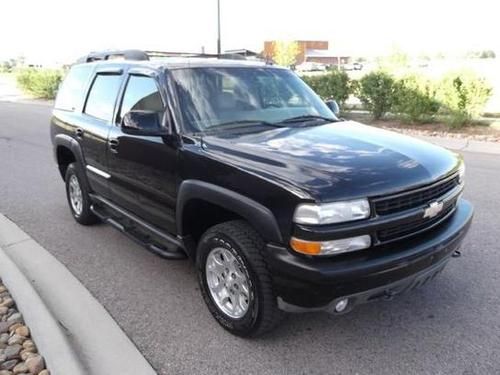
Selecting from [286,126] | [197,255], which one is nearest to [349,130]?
[286,126]

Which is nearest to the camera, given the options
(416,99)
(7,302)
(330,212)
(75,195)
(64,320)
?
(330,212)

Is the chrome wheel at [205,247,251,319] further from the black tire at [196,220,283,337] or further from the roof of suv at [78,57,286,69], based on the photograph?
the roof of suv at [78,57,286,69]

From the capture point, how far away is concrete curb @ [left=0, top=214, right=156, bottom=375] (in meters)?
2.90

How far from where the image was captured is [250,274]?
9.41 ft

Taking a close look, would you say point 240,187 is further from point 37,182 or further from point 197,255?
point 37,182

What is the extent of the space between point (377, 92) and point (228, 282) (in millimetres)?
11581

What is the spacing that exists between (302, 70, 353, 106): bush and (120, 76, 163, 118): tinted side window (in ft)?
38.1

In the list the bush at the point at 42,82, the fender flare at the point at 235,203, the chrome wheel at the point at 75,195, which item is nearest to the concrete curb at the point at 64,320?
the chrome wheel at the point at 75,195

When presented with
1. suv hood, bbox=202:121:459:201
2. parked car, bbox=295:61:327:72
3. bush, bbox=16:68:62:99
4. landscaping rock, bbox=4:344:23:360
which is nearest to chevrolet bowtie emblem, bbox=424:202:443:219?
suv hood, bbox=202:121:459:201

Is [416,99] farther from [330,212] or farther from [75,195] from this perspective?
[330,212]

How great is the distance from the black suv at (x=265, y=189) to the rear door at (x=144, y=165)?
17mm

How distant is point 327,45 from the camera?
120 m

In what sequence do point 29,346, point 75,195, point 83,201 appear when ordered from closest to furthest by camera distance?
point 29,346, point 83,201, point 75,195

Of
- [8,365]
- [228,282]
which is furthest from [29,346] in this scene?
[228,282]
